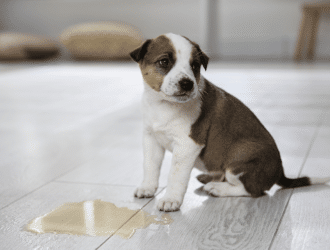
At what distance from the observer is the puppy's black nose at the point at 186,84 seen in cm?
160

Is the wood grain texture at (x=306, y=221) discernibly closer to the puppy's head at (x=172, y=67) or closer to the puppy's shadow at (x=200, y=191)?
the puppy's shadow at (x=200, y=191)

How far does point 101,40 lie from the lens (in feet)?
31.6

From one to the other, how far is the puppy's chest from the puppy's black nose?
0.52 ft

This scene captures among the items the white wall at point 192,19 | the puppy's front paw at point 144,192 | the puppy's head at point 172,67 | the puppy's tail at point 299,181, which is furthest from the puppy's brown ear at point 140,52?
the white wall at point 192,19

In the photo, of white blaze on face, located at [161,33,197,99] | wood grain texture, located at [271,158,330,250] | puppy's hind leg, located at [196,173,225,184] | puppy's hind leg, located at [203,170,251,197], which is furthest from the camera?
puppy's hind leg, located at [196,173,225,184]

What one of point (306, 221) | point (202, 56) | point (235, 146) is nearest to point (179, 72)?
point (202, 56)

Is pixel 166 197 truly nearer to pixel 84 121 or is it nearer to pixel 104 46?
pixel 84 121

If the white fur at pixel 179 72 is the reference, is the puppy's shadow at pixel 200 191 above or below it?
below

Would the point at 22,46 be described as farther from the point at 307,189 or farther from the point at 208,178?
the point at 307,189

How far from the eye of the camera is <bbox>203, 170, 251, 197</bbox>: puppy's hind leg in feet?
6.01

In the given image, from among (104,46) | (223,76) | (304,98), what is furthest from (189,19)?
(304,98)

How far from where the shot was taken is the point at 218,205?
5.74 feet

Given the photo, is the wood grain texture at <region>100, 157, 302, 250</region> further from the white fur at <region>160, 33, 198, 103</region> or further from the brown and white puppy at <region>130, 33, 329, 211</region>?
the white fur at <region>160, 33, 198, 103</region>

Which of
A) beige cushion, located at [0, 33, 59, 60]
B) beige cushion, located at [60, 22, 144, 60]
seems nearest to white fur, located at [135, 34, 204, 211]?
beige cushion, located at [60, 22, 144, 60]
